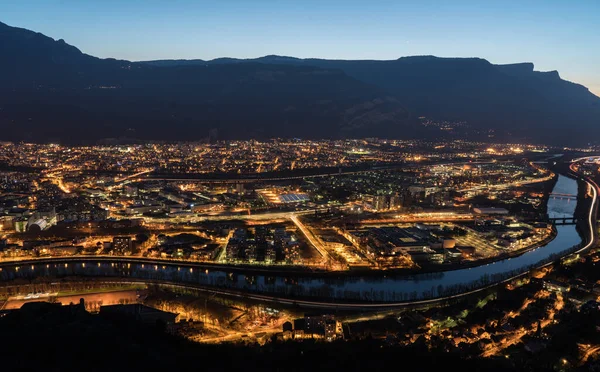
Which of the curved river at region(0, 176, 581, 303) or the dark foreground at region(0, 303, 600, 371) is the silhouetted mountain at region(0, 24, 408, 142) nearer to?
the curved river at region(0, 176, 581, 303)

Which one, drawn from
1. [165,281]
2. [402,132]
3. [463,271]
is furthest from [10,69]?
[463,271]

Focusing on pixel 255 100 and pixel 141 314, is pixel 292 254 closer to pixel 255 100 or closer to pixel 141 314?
pixel 141 314

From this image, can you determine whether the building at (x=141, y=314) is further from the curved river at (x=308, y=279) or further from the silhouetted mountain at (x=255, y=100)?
the silhouetted mountain at (x=255, y=100)

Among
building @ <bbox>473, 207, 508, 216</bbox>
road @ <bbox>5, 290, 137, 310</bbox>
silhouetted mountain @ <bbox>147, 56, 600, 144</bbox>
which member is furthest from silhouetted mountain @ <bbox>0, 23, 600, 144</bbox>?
road @ <bbox>5, 290, 137, 310</bbox>

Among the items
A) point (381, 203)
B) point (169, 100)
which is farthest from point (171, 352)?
point (169, 100)

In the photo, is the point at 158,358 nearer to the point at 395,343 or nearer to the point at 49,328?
the point at 49,328

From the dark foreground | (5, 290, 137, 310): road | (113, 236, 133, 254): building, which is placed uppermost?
the dark foreground

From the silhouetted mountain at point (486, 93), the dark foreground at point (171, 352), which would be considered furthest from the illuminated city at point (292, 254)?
the silhouetted mountain at point (486, 93)
